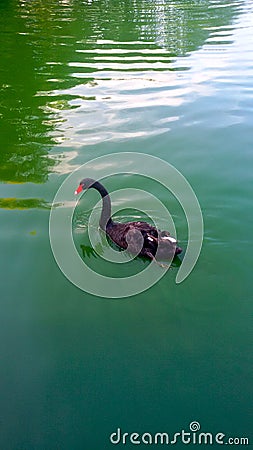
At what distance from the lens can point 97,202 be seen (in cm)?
643

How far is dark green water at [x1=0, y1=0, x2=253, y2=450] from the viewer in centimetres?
378

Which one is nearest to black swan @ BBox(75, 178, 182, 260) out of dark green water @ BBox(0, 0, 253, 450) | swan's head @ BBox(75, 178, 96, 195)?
dark green water @ BBox(0, 0, 253, 450)

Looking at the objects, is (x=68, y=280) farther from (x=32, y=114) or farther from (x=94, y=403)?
(x=32, y=114)

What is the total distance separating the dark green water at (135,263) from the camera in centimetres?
378

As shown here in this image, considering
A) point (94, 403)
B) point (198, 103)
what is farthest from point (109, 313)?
point (198, 103)

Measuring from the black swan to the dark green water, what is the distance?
194 mm

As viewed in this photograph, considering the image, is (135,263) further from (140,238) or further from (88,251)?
(88,251)

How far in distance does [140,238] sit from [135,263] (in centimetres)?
30

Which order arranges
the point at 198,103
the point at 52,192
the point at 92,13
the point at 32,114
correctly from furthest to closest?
the point at 92,13 < the point at 198,103 < the point at 32,114 < the point at 52,192

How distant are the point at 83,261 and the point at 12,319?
109 centimetres

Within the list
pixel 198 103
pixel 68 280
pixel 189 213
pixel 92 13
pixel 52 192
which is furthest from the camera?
pixel 92 13

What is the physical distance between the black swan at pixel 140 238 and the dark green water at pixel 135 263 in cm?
19

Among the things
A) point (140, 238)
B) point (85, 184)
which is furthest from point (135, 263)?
point (85, 184)

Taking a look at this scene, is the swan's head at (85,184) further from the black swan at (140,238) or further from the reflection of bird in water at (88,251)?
the reflection of bird in water at (88,251)
